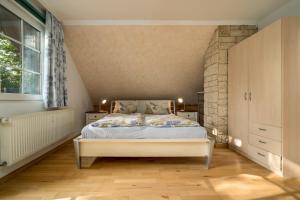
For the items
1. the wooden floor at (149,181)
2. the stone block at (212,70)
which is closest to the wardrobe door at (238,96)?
the stone block at (212,70)

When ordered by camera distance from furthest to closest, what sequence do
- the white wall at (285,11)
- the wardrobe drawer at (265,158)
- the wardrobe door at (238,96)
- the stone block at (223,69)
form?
1. the stone block at (223,69)
2. the wardrobe door at (238,96)
3. the white wall at (285,11)
4. the wardrobe drawer at (265,158)

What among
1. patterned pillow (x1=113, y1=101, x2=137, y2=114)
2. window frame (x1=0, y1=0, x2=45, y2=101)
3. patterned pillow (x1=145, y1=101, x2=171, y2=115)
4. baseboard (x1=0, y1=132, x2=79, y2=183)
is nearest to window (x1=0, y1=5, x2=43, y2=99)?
window frame (x1=0, y1=0, x2=45, y2=101)

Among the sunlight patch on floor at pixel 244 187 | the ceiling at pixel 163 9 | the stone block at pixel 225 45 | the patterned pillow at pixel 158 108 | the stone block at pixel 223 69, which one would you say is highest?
the ceiling at pixel 163 9

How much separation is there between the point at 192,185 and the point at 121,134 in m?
1.08

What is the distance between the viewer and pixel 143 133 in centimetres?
270

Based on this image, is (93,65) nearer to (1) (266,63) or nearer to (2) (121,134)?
(2) (121,134)

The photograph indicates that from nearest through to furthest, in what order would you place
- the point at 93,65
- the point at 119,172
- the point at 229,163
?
the point at 119,172, the point at 229,163, the point at 93,65

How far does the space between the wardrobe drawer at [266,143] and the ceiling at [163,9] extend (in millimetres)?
1943

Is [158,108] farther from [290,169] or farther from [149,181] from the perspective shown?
[290,169]

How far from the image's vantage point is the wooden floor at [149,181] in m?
1.94

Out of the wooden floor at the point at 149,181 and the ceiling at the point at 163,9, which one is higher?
the ceiling at the point at 163,9

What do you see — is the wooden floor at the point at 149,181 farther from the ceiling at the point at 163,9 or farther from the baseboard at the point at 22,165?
the ceiling at the point at 163,9

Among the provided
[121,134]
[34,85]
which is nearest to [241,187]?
[121,134]

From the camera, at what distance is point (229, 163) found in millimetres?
2852
